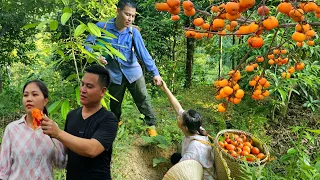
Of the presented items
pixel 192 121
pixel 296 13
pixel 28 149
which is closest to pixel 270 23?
pixel 296 13

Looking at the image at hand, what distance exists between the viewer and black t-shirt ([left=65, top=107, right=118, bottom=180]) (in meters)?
1.59

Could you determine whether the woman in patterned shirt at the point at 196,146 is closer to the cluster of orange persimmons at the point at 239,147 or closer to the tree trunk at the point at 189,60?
the cluster of orange persimmons at the point at 239,147

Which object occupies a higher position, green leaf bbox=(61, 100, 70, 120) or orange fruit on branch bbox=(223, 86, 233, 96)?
orange fruit on branch bbox=(223, 86, 233, 96)

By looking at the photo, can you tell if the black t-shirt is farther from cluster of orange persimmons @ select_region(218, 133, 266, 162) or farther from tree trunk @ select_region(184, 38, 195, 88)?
tree trunk @ select_region(184, 38, 195, 88)

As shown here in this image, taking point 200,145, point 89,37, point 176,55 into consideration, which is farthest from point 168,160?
point 176,55

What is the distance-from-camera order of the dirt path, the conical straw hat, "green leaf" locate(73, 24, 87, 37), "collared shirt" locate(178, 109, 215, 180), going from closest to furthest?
1. "green leaf" locate(73, 24, 87, 37)
2. the conical straw hat
3. "collared shirt" locate(178, 109, 215, 180)
4. the dirt path


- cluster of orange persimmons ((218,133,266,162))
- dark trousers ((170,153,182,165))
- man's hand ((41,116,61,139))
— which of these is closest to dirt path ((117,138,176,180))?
dark trousers ((170,153,182,165))

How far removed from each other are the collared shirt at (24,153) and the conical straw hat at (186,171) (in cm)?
115

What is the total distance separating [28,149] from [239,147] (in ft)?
6.16

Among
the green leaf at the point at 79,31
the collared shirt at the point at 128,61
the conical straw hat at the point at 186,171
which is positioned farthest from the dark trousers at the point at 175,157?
the green leaf at the point at 79,31

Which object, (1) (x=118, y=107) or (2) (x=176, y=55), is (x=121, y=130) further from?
(2) (x=176, y=55)

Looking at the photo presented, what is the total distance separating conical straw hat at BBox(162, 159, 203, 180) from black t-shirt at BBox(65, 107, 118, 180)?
994 mm

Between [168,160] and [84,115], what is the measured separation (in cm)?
208

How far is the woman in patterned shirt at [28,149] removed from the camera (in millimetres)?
1646
